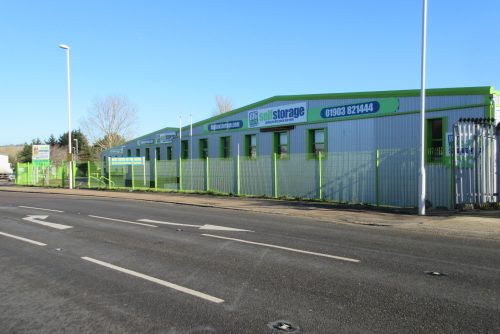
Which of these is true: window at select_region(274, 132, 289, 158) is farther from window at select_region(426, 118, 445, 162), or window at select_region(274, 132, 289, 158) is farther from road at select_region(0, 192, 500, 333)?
road at select_region(0, 192, 500, 333)

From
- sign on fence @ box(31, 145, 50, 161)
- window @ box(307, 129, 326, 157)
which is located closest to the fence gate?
window @ box(307, 129, 326, 157)

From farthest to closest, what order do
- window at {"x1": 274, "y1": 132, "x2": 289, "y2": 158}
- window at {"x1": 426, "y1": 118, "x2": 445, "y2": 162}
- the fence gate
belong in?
window at {"x1": 274, "y1": 132, "x2": 289, "y2": 158} → window at {"x1": 426, "y1": 118, "x2": 445, "y2": 162} → the fence gate

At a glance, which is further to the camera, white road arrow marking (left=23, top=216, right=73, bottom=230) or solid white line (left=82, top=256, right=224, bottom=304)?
white road arrow marking (left=23, top=216, right=73, bottom=230)

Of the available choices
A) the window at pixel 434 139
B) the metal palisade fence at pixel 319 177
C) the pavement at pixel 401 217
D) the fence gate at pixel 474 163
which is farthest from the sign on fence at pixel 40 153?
the fence gate at pixel 474 163

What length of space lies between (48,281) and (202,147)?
26.9 metres

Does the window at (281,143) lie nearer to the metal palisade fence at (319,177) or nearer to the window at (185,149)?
the metal palisade fence at (319,177)

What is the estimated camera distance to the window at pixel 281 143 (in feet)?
82.4

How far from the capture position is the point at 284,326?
171 inches

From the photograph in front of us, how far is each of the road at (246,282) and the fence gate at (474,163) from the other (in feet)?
16.6

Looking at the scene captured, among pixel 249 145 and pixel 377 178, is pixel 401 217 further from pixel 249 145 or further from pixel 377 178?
pixel 249 145

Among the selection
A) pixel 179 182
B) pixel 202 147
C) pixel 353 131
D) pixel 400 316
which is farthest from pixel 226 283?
pixel 202 147

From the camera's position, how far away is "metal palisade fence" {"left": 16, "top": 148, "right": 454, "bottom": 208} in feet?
56.9

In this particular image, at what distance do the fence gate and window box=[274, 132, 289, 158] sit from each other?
1125 cm

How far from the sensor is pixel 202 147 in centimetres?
3288
